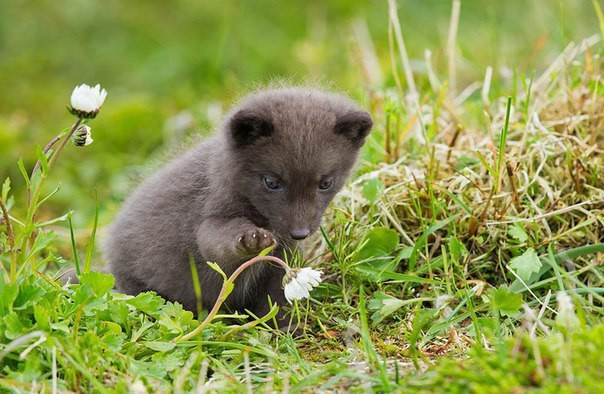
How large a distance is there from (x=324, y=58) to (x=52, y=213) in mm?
3643

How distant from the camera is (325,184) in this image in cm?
446

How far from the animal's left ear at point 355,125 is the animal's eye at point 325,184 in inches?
10.6

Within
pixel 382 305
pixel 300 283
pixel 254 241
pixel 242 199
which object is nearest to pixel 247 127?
pixel 242 199

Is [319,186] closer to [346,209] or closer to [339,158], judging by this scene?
[339,158]

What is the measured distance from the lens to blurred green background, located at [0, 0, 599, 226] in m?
7.79

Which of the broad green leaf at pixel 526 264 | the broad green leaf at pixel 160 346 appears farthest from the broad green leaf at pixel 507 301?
the broad green leaf at pixel 160 346

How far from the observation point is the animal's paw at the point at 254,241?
165 inches

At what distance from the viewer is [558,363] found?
294 cm

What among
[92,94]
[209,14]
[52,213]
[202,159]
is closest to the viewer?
[92,94]

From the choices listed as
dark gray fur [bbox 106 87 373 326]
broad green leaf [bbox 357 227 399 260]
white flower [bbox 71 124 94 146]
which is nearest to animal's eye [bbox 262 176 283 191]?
dark gray fur [bbox 106 87 373 326]

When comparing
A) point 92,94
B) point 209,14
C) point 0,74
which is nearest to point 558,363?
point 92,94

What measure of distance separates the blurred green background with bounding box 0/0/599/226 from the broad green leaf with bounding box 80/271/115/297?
2715 mm

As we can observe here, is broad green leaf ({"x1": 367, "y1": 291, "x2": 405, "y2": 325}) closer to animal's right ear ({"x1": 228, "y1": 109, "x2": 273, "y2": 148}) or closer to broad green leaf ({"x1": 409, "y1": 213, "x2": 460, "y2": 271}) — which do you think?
broad green leaf ({"x1": 409, "y1": 213, "x2": 460, "y2": 271})

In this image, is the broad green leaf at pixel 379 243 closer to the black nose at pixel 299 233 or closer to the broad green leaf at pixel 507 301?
the black nose at pixel 299 233
